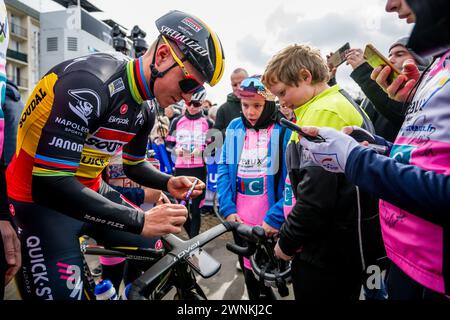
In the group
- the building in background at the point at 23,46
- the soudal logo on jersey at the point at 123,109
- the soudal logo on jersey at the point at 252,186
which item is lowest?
the soudal logo on jersey at the point at 252,186

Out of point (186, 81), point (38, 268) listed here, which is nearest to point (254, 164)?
point (186, 81)

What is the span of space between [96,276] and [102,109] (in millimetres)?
2568

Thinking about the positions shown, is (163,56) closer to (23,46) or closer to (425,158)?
(425,158)

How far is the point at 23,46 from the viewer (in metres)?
30.4

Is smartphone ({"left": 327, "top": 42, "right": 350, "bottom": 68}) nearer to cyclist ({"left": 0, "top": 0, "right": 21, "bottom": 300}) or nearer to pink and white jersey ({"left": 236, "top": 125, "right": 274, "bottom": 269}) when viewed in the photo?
pink and white jersey ({"left": 236, "top": 125, "right": 274, "bottom": 269})

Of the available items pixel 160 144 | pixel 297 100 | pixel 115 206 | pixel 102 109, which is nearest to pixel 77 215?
pixel 115 206

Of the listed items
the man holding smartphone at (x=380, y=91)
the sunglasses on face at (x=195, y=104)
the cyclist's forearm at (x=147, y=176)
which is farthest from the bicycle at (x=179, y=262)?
the sunglasses on face at (x=195, y=104)

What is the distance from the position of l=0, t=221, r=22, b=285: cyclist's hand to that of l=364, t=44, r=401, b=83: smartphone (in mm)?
2017

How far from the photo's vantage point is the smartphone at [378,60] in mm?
1420

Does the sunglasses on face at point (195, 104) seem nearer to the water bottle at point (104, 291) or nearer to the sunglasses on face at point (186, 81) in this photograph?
the sunglasses on face at point (186, 81)

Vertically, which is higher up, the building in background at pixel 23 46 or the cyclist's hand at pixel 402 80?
the building in background at pixel 23 46

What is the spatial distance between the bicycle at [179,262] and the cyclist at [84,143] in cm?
11

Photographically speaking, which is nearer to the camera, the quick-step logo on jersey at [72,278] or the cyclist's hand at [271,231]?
the quick-step logo on jersey at [72,278]
